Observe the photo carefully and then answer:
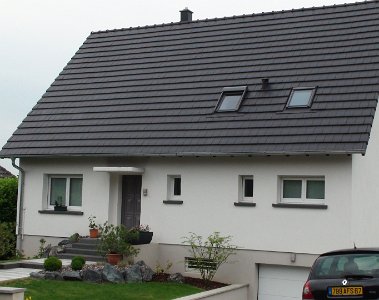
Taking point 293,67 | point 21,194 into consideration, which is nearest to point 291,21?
point 293,67

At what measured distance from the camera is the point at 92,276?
1644cm

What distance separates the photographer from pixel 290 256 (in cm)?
1702

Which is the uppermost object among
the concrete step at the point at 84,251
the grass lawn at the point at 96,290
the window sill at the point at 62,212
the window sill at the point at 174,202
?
the window sill at the point at 174,202

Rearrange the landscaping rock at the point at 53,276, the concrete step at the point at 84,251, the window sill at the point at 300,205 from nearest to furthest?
1. the landscaping rock at the point at 53,276
2. the window sill at the point at 300,205
3. the concrete step at the point at 84,251

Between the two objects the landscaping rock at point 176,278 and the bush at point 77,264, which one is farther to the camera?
the landscaping rock at point 176,278

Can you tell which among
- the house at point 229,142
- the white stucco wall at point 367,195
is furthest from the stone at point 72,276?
the white stucco wall at point 367,195

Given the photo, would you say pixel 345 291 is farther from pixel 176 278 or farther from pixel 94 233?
pixel 94 233

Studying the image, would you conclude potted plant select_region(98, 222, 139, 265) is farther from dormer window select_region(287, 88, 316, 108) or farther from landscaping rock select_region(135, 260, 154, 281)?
dormer window select_region(287, 88, 316, 108)

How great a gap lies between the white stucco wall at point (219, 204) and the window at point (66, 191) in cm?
35

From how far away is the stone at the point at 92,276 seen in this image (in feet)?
53.9

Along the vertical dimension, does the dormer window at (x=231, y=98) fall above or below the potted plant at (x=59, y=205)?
above

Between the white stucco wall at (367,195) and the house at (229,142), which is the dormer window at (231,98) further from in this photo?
the white stucco wall at (367,195)

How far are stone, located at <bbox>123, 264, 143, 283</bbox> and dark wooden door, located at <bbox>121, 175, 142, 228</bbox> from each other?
3.11 meters

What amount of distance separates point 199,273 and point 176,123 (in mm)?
4201
